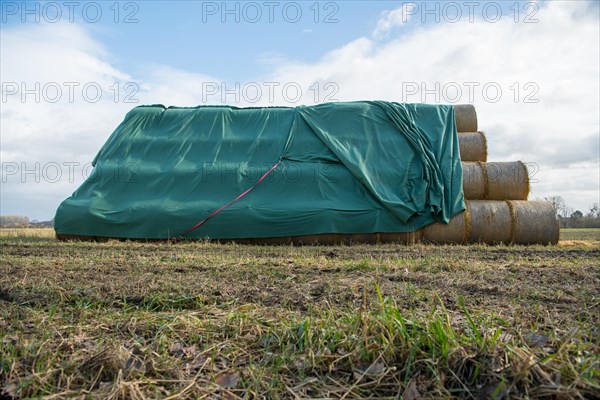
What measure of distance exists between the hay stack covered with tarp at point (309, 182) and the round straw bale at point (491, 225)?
0.06 ft

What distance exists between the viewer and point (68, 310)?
112 inches

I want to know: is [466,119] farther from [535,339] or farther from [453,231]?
[535,339]

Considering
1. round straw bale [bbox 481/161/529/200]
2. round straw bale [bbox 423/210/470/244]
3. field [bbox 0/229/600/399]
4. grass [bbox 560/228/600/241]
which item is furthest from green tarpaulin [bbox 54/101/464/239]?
field [bbox 0/229/600/399]

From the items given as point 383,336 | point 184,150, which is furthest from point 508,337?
point 184,150

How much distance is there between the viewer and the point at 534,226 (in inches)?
354

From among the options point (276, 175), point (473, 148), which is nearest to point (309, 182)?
point (276, 175)

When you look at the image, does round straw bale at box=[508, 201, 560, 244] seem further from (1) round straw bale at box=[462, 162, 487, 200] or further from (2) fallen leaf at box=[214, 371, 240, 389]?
(2) fallen leaf at box=[214, 371, 240, 389]

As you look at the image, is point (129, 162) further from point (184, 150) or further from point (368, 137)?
point (368, 137)

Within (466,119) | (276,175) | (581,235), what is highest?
(466,119)

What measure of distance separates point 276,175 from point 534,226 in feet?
16.0

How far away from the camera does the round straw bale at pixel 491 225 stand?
898 cm

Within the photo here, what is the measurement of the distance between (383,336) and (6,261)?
467cm

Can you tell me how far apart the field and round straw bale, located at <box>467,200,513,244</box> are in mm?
5631

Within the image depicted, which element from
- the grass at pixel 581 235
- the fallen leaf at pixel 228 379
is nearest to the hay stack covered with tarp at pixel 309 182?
the grass at pixel 581 235
